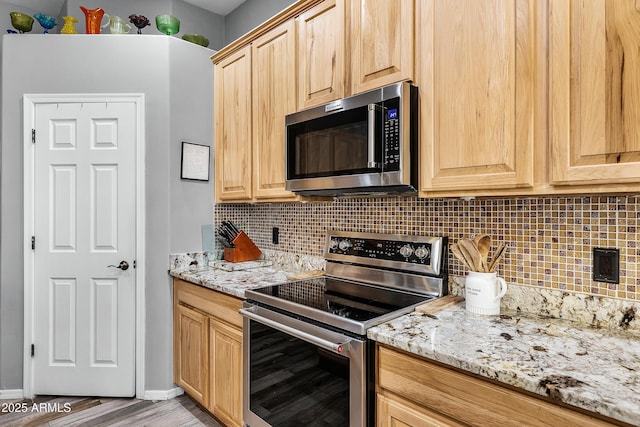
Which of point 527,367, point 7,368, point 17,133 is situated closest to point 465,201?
point 527,367

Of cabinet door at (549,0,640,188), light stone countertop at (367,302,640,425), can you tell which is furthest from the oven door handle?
cabinet door at (549,0,640,188)

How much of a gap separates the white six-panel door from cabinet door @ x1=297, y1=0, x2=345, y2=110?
1286mm

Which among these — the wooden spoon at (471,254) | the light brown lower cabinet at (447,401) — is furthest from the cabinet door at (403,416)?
the wooden spoon at (471,254)

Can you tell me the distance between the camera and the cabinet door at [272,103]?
2.06 meters

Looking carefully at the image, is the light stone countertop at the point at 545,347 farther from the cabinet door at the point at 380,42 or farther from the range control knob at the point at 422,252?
the cabinet door at the point at 380,42

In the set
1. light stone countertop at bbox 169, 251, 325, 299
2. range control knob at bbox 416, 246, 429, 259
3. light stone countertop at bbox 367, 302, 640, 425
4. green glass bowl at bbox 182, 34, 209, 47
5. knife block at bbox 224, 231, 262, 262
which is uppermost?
green glass bowl at bbox 182, 34, 209, 47

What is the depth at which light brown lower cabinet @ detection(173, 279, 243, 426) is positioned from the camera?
1.94 m

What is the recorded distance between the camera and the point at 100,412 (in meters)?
2.33

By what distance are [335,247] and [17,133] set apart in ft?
7.43

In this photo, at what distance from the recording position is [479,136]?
1.28 m

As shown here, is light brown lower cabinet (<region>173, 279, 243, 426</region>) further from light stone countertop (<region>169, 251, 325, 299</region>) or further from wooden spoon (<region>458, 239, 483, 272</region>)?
wooden spoon (<region>458, 239, 483, 272</region>)

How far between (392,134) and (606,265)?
2.87 feet

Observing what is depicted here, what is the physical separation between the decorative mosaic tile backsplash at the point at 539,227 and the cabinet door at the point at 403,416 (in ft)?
Result: 2.21

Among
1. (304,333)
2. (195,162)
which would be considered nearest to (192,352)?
(304,333)
